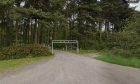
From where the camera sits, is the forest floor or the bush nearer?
the forest floor

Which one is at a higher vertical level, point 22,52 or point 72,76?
point 72,76

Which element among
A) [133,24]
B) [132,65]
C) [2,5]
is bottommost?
[132,65]

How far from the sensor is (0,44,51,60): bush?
123ft

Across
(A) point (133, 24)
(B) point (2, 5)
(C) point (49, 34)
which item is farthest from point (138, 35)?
(C) point (49, 34)

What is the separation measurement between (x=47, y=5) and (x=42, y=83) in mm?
35375

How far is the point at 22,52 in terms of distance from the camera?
3828cm

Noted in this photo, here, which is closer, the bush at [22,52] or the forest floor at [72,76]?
the forest floor at [72,76]

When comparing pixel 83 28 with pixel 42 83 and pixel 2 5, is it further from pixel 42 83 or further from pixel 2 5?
pixel 42 83

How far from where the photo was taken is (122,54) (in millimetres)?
31750

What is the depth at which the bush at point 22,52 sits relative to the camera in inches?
1476

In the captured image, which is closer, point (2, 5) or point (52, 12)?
point (2, 5)

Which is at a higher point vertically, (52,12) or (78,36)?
(52,12)

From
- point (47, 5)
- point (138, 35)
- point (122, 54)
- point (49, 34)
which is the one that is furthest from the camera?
point (49, 34)

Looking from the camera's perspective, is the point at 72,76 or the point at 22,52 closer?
the point at 72,76
